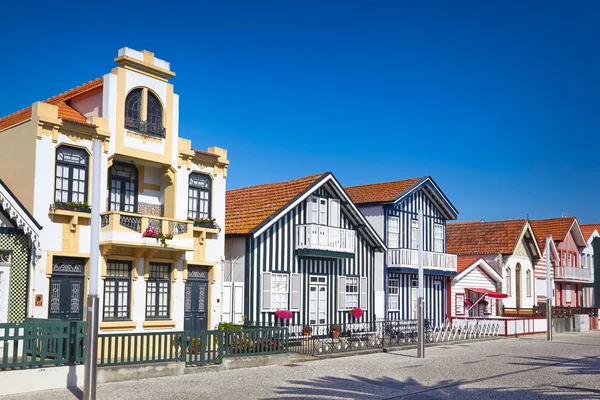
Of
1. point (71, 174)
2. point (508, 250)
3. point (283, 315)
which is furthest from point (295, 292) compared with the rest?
point (508, 250)

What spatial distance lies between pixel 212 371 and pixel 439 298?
1932 cm

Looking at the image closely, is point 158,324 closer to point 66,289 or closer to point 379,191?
point 66,289

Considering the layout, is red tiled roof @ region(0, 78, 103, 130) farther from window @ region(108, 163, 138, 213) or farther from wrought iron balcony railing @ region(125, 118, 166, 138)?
window @ region(108, 163, 138, 213)

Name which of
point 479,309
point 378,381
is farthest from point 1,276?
point 479,309

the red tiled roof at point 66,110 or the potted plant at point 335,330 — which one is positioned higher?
the red tiled roof at point 66,110

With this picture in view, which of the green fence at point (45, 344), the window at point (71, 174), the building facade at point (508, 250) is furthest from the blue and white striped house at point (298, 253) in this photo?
the building facade at point (508, 250)

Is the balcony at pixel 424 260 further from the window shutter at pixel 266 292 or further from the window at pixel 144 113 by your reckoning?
the window at pixel 144 113

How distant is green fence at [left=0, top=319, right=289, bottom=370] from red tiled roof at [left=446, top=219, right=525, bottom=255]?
2381cm

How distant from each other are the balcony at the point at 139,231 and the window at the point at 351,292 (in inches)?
384

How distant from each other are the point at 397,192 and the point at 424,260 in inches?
134

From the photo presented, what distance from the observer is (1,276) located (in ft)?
63.3

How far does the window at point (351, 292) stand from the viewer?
31.1 m

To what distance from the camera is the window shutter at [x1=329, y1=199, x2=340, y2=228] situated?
99.2 ft

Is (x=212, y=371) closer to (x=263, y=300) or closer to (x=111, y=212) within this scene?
(x=111, y=212)
